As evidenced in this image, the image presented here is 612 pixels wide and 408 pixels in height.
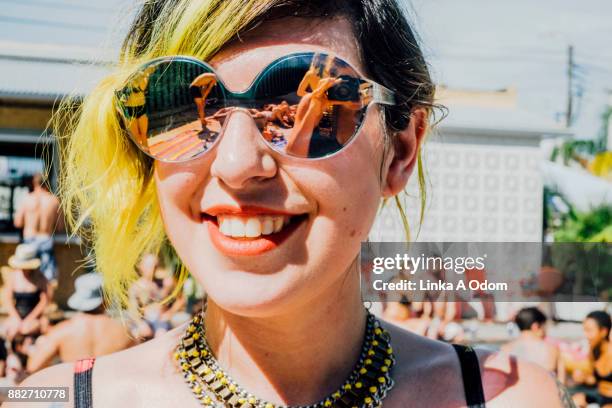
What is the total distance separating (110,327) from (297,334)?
365 centimetres

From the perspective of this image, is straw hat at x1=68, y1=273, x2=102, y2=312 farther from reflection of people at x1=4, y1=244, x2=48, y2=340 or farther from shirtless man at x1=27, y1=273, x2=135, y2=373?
reflection of people at x1=4, y1=244, x2=48, y2=340

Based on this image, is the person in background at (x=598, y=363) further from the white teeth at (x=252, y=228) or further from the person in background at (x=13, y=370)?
the white teeth at (x=252, y=228)

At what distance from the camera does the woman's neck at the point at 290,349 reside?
4.53 ft

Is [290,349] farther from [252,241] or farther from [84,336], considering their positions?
[84,336]

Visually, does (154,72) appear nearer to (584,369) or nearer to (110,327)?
(110,327)

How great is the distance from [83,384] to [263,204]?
63 cm

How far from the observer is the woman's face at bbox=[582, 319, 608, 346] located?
568 cm

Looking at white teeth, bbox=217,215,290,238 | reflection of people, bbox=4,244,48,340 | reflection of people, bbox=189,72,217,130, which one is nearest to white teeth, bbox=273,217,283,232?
white teeth, bbox=217,215,290,238

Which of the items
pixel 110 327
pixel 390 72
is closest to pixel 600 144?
pixel 110 327

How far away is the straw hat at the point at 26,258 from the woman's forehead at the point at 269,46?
20.6ft

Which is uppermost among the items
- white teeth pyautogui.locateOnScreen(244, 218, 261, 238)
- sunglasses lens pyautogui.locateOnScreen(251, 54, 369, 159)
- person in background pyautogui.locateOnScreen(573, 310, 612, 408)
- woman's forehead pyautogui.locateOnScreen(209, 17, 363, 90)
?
woman's forehead pyautogui.locateOnScreen(209, 17, 363, 90)

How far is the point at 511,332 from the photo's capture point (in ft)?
19.7

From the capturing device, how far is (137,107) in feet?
4.42

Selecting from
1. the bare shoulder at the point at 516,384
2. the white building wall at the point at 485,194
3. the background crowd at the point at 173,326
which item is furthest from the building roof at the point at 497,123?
the bare shoulder at the point at 516,384
